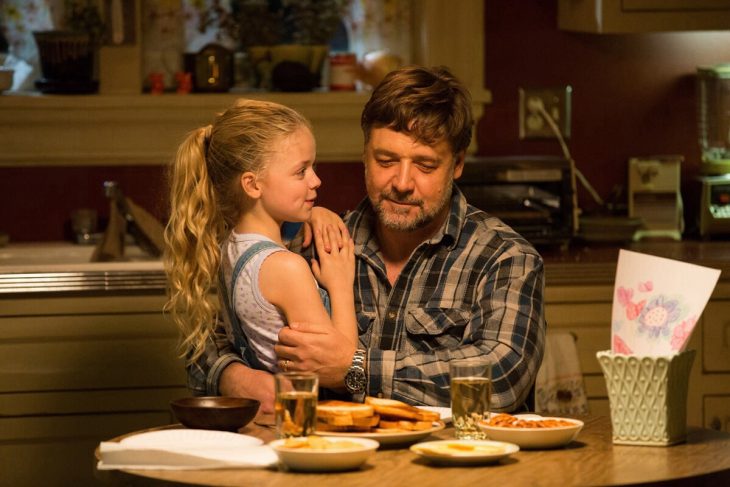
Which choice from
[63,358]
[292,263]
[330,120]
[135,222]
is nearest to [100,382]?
[63,358]

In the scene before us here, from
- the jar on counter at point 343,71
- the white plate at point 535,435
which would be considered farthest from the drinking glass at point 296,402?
the jar on counter at point 343,71

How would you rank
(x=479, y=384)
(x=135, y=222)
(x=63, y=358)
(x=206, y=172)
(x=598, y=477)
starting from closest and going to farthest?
(x=598, y=477) < (x=479, y=384) < (x=206, y=172) < (x=63, y=358) < (x=135, y=222)

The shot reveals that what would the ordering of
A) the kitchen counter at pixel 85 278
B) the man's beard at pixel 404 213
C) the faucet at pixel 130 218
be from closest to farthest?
1. the man's beard at pixel 404 213
2. the kitchen counter at pixel 85 278
3. the faucet at pixel 130 218

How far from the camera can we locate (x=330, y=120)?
4031mm

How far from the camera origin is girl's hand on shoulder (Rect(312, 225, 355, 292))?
7.79 feet

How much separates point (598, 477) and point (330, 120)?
2455 mm

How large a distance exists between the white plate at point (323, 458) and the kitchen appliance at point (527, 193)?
204 centimetres

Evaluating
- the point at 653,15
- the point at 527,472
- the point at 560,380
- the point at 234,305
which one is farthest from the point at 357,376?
the point at 653,15

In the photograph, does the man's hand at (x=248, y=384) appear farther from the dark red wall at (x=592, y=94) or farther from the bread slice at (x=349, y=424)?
the dark red wall at (x=592, y=94)

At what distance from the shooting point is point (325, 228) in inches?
99.0

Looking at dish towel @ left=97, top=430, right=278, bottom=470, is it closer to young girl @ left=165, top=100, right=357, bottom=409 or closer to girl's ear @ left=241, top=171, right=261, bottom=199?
young girl @ left=165, top=100, right=357, bottom=409

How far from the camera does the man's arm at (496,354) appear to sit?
2197mm

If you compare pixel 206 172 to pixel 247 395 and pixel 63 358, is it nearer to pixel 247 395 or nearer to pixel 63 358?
pixel 247 395

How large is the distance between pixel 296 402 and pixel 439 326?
0.62m
